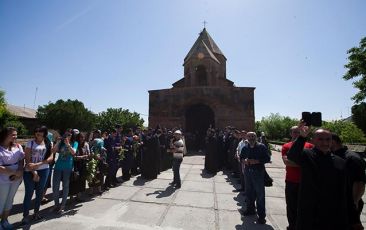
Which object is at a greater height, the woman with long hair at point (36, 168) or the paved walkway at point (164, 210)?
the woman with long hair at point (36, 168)

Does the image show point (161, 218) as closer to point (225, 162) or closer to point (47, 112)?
point (225, 162)

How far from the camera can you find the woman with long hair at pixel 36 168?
4848 mm

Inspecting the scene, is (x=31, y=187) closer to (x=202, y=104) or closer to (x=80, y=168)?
(x=80, y=168)

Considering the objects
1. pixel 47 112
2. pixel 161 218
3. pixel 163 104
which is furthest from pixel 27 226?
pixel 47 112

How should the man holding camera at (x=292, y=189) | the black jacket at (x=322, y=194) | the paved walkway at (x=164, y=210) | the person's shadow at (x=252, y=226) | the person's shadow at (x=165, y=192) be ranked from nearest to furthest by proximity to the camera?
1. the black jacket at (x=322, y=194)
2. the man holding camera at (x=292, y=189)
3. the person's shadow at (x=252, y=226)
4. the paved walkway at (x=164, y=210)
5. the person's shadow at (x=165, y=192)

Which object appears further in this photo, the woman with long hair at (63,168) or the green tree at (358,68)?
the green tree at (358,68)

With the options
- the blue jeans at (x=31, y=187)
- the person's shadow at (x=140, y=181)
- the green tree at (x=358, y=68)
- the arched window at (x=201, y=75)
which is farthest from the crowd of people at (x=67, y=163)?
the green tree at (x=358, y=68)

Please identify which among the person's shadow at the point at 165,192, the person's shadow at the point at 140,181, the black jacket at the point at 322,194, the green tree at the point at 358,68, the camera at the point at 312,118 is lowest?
the person's shadow at the point at 165,192

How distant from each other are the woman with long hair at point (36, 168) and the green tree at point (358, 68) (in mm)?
23413

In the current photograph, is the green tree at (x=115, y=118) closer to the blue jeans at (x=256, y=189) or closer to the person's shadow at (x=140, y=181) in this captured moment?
the person's shadow at (x=140, y=181)

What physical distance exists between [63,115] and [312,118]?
157 ft

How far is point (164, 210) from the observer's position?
583 cm

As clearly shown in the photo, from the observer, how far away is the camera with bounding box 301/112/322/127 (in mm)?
3307

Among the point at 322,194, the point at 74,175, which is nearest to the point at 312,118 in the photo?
the point at 322,194
